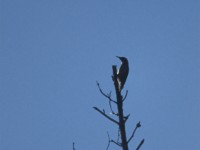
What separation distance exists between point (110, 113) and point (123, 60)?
2.31 meters

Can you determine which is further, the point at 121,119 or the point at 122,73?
the point at 122,73

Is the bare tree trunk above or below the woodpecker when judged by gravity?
below

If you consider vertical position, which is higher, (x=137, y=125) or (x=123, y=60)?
(x=123, y=60)

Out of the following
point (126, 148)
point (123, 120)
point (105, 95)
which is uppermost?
point (105, 95)

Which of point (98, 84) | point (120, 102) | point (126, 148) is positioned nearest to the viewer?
point (126, 148)

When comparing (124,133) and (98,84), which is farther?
(98,84)

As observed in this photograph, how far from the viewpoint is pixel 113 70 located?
4480 millimetres

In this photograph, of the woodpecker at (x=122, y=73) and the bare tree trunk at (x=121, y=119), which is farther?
the woodpecker at (x=122, y=73)

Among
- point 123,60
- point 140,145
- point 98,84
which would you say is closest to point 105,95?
point 98,84

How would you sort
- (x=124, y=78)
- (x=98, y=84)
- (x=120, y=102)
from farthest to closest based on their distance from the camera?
1. (x=124, y=78)
2. (x=98, y=84)
3. (x=120, y=102)

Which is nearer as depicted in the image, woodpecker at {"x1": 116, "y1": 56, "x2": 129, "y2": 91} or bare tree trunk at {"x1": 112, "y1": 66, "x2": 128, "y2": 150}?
bare tree trunk at {"x1": 112, "y1": 66, "x2": 128, "y2": 150}

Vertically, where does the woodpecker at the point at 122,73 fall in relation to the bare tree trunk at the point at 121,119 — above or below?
above

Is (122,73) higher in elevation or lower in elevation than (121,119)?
higher

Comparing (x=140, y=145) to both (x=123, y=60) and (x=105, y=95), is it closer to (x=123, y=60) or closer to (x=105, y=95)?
(x=105, y=95)
